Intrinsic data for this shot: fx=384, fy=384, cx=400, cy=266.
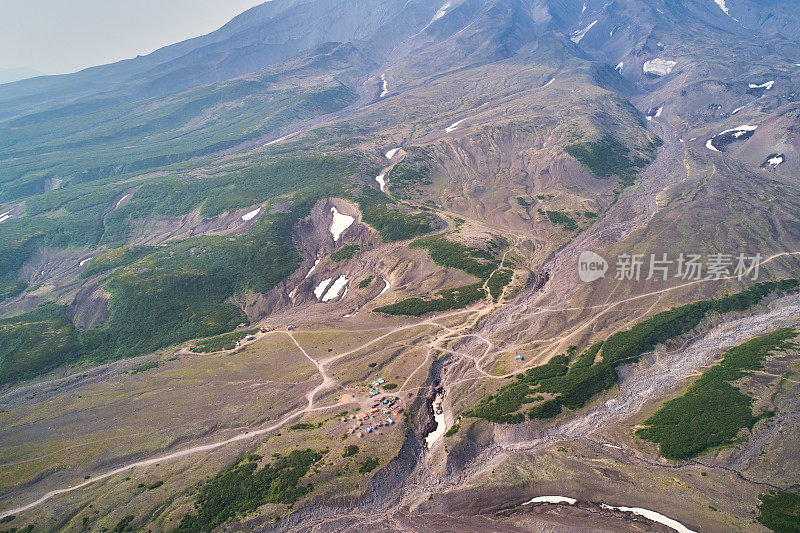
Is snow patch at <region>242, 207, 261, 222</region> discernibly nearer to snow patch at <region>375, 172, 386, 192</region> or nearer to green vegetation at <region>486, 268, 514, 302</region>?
snow patch at <region>375, 172, 386, 192</region>

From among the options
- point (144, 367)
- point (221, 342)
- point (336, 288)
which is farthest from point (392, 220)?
point (144, 367)

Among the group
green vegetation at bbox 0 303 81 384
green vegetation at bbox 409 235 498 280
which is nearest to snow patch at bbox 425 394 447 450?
green vegetation at bbox 409 235 498 280

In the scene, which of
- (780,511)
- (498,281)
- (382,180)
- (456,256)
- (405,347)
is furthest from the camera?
(382,180)

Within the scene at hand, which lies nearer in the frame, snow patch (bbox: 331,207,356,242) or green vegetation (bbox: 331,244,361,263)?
green vegetation (bbox: 331,244,361,263)

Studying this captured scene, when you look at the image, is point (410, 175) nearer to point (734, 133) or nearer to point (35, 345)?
point (35, 345)

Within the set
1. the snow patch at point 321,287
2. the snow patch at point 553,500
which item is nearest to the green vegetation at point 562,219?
the snow patch at point 321,287

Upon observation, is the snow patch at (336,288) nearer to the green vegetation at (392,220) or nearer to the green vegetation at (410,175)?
the green vegetation at (392,220)
